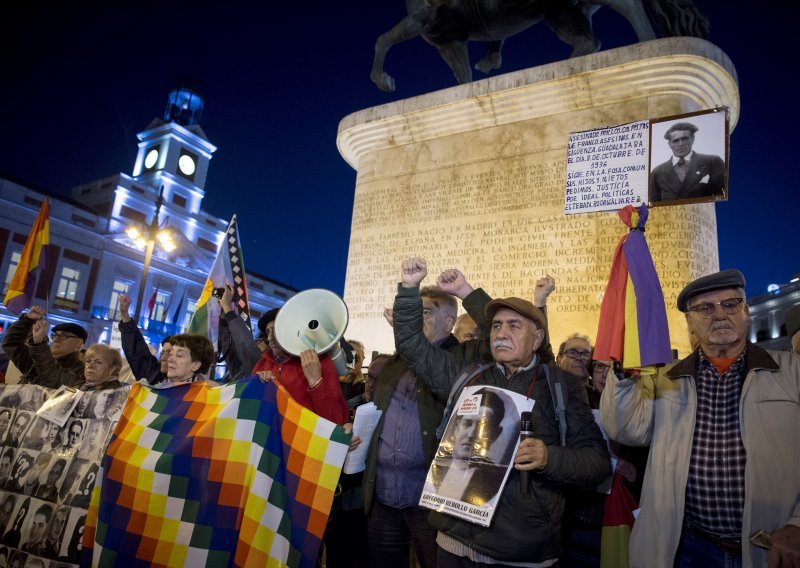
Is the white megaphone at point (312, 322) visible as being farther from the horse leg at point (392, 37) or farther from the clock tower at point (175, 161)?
the clock tower at point (175, 161)

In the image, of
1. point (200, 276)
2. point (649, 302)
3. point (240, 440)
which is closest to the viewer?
point (649, 302)

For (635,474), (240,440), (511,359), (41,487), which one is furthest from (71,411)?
(635,474)

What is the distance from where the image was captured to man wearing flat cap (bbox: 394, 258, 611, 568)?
2.29m

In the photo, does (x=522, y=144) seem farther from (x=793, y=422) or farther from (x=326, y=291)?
(x=793, y=422)

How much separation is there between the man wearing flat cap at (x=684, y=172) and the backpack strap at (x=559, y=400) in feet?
10.2

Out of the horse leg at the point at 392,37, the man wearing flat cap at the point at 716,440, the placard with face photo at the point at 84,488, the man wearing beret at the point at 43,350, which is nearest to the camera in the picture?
the man wearing flat cap at the point at 716,440

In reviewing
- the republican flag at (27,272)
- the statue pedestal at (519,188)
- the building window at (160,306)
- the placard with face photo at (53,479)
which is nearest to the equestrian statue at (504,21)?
the statue pedestal at (519,188)

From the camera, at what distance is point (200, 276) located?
4481 centimetres

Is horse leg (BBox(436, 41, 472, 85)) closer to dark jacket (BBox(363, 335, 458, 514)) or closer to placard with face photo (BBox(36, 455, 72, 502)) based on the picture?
dark jacket (BBox(363, 335, 458, 514))

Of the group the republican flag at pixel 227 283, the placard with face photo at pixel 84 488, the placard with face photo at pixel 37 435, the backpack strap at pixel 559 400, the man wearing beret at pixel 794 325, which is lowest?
the placard with face photo at pixel 84 488

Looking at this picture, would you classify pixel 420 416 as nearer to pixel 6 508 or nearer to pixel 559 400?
pixel 559 400

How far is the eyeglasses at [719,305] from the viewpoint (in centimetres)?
248

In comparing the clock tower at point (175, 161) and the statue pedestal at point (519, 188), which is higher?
the clock tower at point (175, 161)

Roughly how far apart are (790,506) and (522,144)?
16.9 feet
